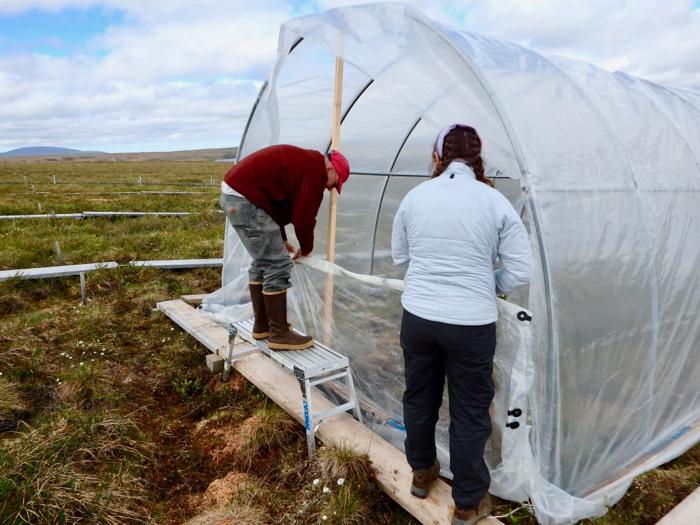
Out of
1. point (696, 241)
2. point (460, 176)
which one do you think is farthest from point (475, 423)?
point (696, 241)

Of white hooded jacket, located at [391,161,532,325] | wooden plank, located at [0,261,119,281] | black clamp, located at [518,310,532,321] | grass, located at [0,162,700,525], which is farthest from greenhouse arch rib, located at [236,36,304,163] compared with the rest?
black clamp, located at [518,310,532,321]

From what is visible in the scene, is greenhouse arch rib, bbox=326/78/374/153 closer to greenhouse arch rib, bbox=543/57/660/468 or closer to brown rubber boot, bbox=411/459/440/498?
greenhouse arch rib, bbox=543/57/660/468

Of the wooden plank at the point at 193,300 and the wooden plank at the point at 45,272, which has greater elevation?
the wooden plank at the point at 45,272

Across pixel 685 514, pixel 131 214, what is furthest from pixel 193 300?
pixel 131 214

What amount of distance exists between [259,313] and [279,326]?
29 cm

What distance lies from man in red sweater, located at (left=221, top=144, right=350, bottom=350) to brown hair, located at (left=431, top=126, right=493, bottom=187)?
1.02 m

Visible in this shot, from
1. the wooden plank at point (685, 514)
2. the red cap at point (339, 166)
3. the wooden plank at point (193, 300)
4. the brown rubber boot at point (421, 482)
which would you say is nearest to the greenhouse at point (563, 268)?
the wooden plank at point (685, 514)

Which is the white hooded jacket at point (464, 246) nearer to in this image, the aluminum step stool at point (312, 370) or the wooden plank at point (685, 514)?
the aluminum step stool at point (312, 370)

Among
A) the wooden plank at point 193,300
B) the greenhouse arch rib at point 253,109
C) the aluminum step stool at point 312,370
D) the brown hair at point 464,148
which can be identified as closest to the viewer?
the brown hair at point 464,148

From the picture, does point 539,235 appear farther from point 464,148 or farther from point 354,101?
point 354,101

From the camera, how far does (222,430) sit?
3.31 metres

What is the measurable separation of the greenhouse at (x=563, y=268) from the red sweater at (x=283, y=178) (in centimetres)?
55

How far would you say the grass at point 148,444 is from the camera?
8.12ft

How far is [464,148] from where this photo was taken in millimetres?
2127
